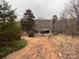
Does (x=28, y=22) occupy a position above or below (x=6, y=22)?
below

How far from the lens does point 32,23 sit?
69500mm

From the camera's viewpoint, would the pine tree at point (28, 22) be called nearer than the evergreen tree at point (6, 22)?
No

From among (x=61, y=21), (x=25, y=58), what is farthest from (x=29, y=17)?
(x=25, y=58)

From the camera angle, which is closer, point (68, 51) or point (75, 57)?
point (75, 57)

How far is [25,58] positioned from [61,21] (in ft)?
185

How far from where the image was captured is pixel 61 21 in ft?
257

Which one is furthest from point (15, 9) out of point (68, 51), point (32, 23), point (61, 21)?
point (61, 21)

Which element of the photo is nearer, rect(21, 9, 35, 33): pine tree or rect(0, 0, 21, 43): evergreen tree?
rect(0, 0, 21, 43): evergreen tree

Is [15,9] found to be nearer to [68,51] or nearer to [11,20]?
[11,20]

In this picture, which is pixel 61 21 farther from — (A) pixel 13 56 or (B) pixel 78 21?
(A) pixel 13 56

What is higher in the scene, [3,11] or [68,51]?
[3,11]

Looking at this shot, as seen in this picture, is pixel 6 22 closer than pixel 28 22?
Yes

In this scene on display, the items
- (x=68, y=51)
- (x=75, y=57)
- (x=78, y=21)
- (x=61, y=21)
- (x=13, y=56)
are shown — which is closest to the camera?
(x=75, y=57)

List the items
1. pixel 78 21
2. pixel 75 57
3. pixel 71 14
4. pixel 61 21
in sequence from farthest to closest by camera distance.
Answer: pixel 61 21 → pixel 71 14 → pixel 78 21 → pixel 75 57
